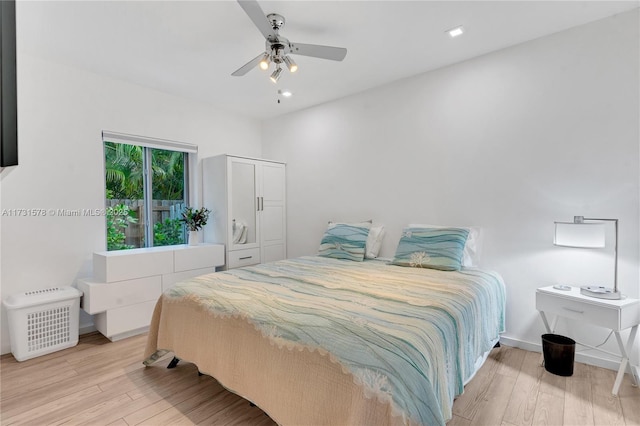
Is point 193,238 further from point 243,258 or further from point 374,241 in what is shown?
point 374,241

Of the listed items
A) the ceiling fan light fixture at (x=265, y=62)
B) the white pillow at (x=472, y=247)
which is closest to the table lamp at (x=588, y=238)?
the white pillow at (x=472, y=247)

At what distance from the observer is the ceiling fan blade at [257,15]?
1.72 m

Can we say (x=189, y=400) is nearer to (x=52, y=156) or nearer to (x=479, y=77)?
(x=52, y=156)

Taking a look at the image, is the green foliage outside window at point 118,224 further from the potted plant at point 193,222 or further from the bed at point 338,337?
the bed at point 338,337

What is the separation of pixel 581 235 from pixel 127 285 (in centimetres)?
373

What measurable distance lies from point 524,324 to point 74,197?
4.31 metres

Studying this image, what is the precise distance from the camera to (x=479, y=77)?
2889mm

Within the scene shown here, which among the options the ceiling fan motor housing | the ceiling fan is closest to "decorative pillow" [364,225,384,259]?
the ceiling fan

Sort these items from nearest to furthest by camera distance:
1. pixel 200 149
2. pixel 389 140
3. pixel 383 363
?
pixel 383 363
pixel 389 140
pixel 200 149

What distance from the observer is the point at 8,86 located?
43 centimetres

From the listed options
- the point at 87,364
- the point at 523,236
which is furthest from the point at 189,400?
the point at 523,236

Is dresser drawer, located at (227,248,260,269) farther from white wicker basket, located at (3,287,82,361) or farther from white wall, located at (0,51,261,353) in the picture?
white wicker basket, located at (3,287,82,361)

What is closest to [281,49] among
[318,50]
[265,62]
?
[265,62]

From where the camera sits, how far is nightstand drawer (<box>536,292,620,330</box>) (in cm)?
198
